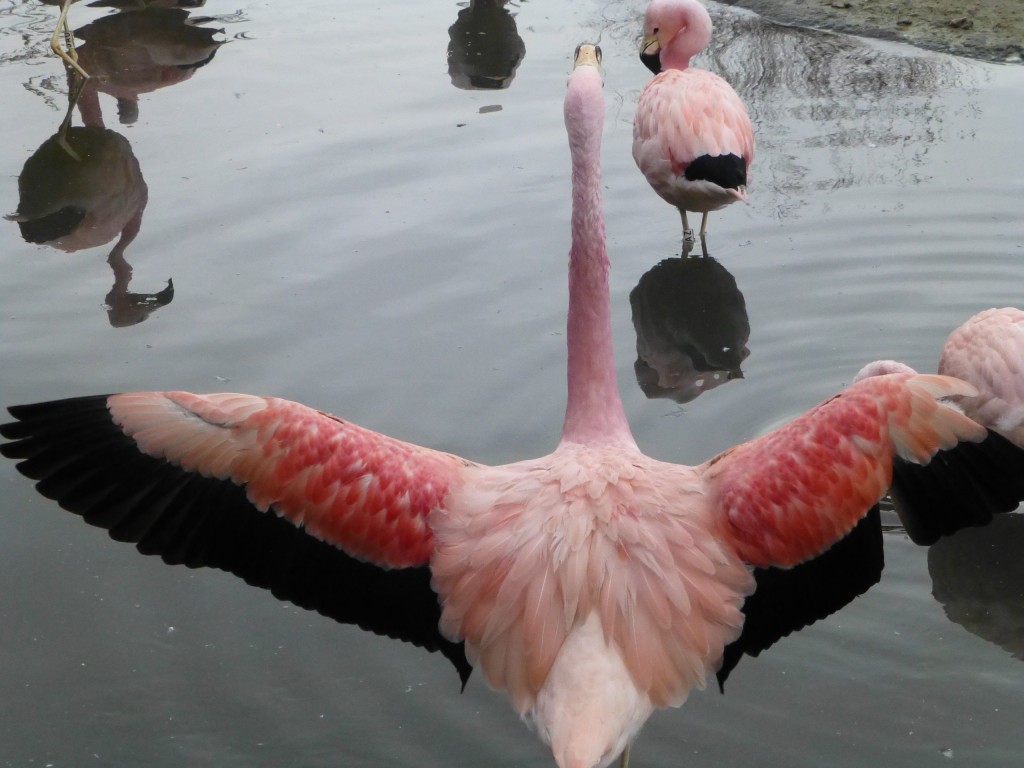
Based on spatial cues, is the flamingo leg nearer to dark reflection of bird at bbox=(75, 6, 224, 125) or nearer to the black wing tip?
the black wing tip

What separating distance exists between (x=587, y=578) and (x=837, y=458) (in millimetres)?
650

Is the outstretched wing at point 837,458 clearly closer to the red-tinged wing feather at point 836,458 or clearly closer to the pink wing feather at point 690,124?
the red-tinged wing feather at point 836,458

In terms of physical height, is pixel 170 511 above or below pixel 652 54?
below

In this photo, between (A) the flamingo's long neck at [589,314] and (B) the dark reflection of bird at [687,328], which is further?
(B) the dark reflection of bird at [687,328]

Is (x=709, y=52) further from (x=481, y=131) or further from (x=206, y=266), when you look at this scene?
(x=206, y=266)

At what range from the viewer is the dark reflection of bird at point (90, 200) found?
5.64 m

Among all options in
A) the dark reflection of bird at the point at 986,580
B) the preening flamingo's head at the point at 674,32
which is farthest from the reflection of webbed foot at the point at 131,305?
the dark reflection of bird at the point at 986,580

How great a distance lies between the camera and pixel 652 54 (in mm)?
7438

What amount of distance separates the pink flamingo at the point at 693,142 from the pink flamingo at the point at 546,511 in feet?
10.5

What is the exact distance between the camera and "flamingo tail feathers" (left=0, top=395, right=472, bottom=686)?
286 cm

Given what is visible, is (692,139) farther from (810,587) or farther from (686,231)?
(810,587)

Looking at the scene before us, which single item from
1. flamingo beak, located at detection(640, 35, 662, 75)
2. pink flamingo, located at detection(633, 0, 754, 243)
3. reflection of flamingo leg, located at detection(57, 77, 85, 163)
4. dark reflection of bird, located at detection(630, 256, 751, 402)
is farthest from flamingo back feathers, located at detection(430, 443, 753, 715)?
reflection of flamingo leg, located at detection(57, 77, 85, 163)

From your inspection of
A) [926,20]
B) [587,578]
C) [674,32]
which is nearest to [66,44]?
[674,32]

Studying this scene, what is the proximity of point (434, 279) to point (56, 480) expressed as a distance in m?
3.06
